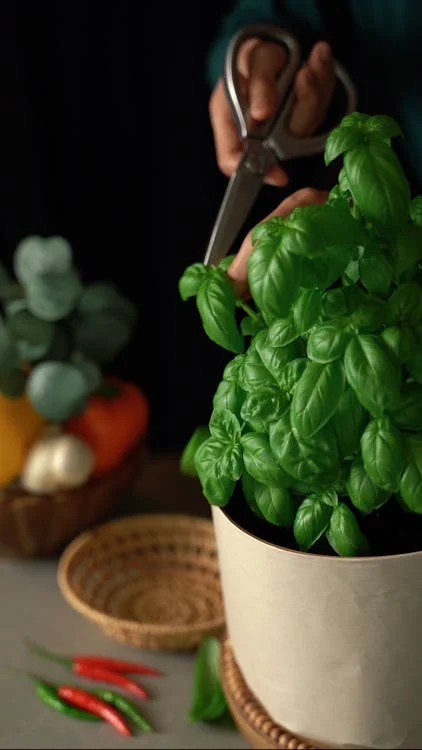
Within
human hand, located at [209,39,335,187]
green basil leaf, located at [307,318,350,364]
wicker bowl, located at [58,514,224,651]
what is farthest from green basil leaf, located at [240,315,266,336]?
wicker bowl, located at [58,514,224,651]

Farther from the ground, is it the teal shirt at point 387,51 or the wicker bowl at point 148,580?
the teal shirt at point 387,51

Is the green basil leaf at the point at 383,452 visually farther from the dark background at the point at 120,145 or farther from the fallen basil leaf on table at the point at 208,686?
the dark background at the point at 120,145

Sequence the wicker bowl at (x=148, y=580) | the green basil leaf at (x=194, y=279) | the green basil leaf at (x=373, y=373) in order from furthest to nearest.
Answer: the wicker bowl at (x=148, y=580) < the green basil leaf at (x=194, y=279) < the green basil leaf at (x=373, y=373)

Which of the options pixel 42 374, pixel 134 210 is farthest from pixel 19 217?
pixel 42 374

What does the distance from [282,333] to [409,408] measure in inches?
3.4

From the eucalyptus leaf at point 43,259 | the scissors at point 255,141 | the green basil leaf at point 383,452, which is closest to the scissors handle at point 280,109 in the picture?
the scissors at point 255,141

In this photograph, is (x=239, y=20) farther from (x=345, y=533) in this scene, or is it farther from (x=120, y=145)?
(x=345, y=533)

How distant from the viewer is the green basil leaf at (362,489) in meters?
0.60

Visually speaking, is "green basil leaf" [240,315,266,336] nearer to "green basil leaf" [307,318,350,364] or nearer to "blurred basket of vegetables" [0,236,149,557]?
"green basil leaf" [307,318,350,364]

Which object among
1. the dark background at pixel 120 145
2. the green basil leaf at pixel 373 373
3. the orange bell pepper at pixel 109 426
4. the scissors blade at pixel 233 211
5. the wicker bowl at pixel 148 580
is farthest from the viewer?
the dark background at pixel 120 145

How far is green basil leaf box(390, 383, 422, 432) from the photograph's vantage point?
584 millimetres

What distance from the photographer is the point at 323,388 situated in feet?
1.86

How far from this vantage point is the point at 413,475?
Answer: 1.91ft

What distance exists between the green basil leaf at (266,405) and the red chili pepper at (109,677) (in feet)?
1.18
